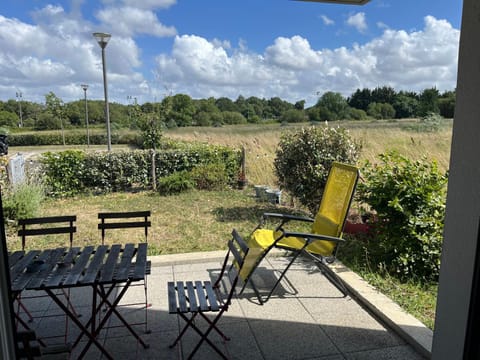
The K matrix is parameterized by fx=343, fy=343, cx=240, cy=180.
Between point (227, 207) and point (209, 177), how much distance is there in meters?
1.68

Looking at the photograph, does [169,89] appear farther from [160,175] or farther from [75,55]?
[75,55]

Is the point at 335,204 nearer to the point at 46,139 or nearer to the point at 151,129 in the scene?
the point at 151,129

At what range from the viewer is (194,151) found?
8.37m

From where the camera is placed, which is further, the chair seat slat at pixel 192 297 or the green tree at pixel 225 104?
the green tree at pixel 225 104

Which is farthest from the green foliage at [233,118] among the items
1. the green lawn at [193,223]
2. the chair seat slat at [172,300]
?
the chair seat slat at [172,300]

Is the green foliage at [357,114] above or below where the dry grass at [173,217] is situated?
above

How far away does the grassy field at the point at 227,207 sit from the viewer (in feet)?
10.6


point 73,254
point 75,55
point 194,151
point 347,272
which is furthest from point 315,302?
point 75,55

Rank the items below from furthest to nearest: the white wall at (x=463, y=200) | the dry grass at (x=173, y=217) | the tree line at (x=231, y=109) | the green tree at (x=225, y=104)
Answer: the green tree at (x=225, y=104)
the tree line at (x=231, y=109)
the dry grass at (x=173, y=217)
the white wall at (x=463, y=200)

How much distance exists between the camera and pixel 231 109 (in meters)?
16.6

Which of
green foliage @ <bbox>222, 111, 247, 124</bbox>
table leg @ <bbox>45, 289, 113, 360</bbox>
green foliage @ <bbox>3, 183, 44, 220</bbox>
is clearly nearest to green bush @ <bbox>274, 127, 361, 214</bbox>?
table leg @ <bbox>45, 289, 113, 360</bbox>

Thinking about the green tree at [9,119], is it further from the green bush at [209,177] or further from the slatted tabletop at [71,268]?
the slatted tabletop at [71,268]

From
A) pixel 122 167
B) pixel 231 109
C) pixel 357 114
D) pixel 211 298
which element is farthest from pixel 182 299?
pixel 231 109

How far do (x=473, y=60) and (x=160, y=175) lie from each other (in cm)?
742
